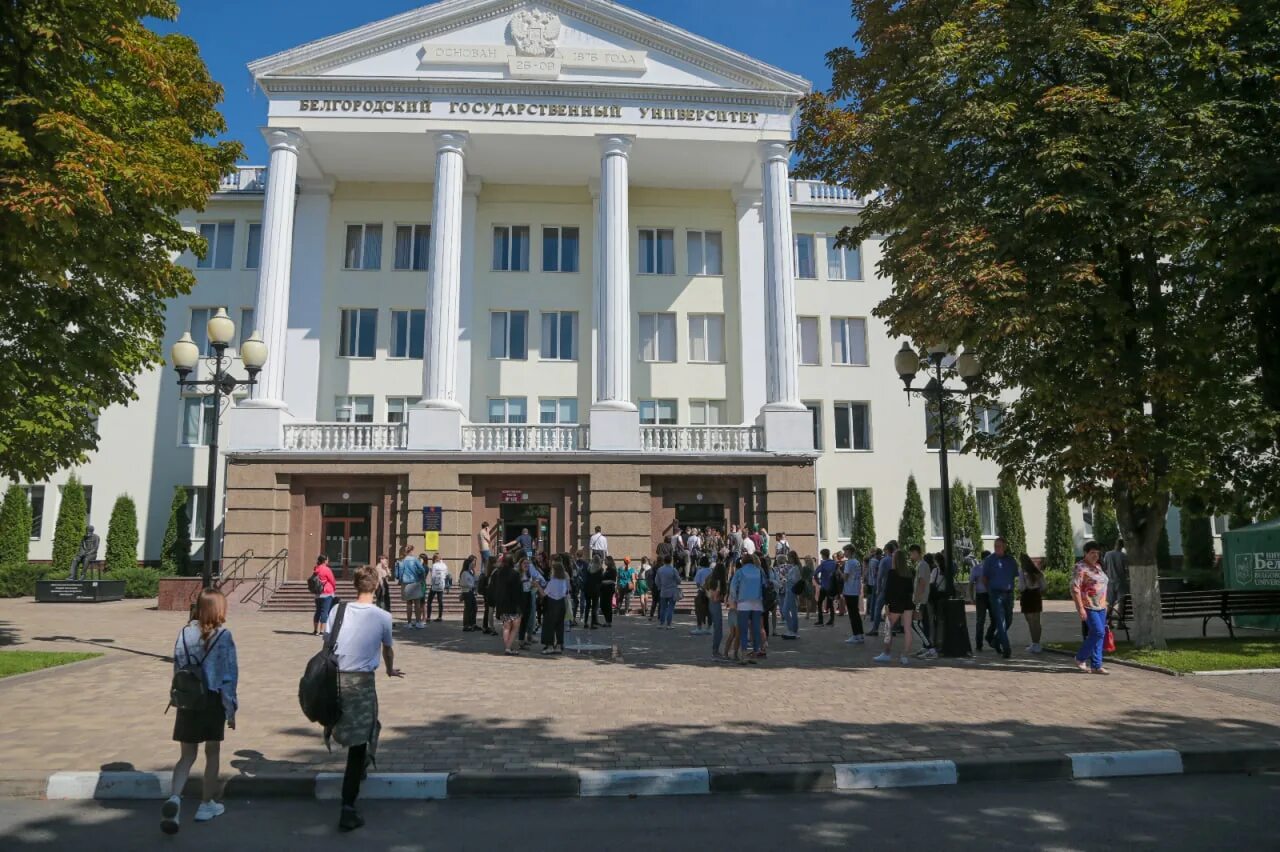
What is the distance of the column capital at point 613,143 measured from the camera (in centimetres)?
3044

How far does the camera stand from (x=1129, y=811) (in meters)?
6.51

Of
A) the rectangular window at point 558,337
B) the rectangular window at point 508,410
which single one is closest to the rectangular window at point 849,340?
the rectangular window at point 558,337

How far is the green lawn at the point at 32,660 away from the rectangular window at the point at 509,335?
20.5 m

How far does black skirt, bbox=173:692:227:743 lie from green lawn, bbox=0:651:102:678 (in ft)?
25.5

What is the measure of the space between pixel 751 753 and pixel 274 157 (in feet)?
93.0

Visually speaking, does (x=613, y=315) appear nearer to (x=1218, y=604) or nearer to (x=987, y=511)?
(x=1218, y=604)

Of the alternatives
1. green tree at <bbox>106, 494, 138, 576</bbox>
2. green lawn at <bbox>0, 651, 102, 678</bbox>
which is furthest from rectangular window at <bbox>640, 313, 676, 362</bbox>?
green lawn at <bbox>0, 651, 102, 678</bbox>

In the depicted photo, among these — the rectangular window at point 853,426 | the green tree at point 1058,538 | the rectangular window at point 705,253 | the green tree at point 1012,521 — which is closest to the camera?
the rectangular window at point 705,253

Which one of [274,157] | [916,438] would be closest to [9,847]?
[274,157]

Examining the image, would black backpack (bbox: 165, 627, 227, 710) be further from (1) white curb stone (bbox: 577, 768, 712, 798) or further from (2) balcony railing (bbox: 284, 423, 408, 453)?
(2) balcony railing (bbox: 284, 423, 408, 453)

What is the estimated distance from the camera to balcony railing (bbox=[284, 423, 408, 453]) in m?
28.7

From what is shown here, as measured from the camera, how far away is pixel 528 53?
1210 inches

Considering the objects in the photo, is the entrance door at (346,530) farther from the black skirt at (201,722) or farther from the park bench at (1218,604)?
the black skirt at (201,722)

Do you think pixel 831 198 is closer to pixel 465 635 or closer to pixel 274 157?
pixel 274 157
